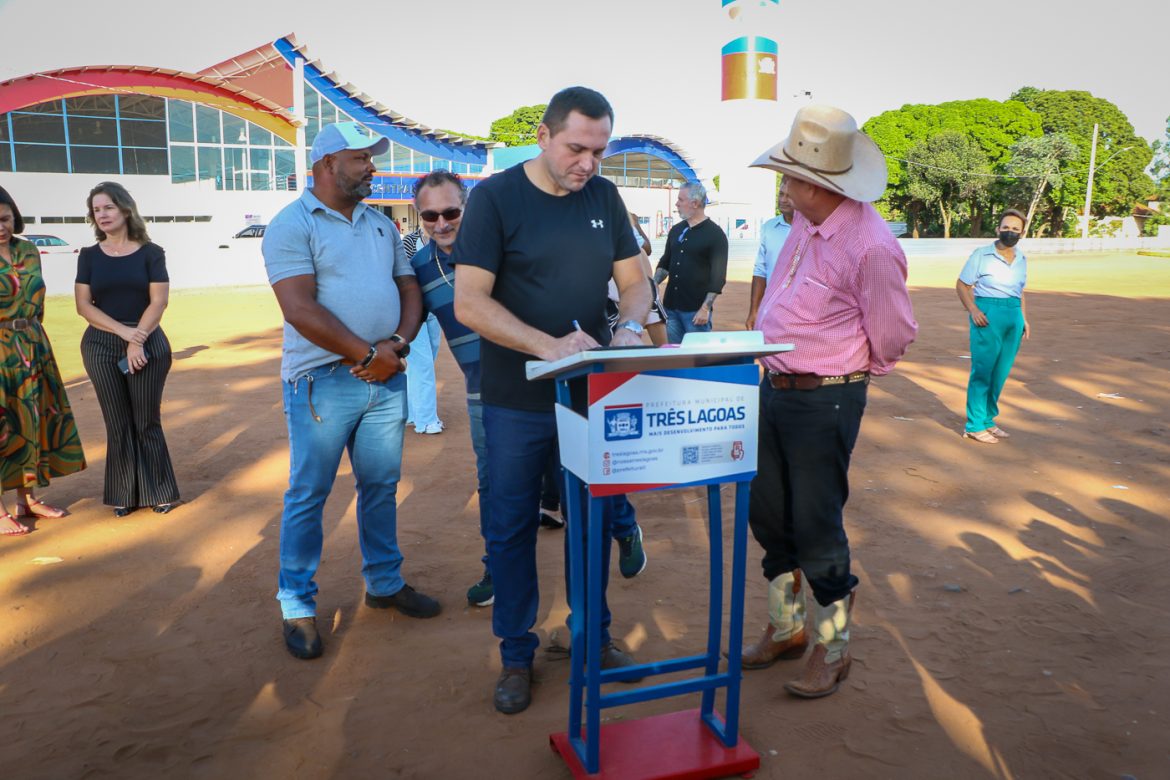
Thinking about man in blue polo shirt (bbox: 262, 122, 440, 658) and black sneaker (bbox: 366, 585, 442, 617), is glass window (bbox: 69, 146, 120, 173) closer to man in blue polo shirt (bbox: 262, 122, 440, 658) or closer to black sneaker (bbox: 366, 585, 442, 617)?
man in blue polo shirt (bbox: 262, 122, 440, 658)

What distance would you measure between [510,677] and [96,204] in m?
4.17

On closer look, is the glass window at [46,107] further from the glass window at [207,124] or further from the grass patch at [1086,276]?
the grass patch at [1086,276]

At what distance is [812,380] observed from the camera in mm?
3402

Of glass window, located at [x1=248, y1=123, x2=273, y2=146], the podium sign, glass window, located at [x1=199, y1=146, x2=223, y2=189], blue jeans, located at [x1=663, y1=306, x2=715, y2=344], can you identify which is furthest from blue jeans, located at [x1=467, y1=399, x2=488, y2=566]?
glass window, located at [x1=248, y1=123, x2=273, y2=146]

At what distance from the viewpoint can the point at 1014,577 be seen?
4773mm

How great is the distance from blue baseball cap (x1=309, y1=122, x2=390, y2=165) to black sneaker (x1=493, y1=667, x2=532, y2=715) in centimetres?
227

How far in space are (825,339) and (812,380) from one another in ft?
0.54

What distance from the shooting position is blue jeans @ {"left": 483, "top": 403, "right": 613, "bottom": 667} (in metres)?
3.38

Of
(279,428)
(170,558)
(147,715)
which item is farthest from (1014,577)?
(279,428)

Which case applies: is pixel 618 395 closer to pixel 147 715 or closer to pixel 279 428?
pixel 147 715

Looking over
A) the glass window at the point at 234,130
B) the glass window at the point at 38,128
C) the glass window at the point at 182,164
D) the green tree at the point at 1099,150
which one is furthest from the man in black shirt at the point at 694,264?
the green tree at the point at 1099,150

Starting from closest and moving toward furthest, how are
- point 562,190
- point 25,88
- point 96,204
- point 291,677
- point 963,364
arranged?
point 562,190 → point 291,677 → point 96,204 → point 963,364 → point 25,88

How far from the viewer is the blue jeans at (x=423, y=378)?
8070 mm

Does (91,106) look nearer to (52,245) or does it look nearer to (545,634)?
(52,245)
